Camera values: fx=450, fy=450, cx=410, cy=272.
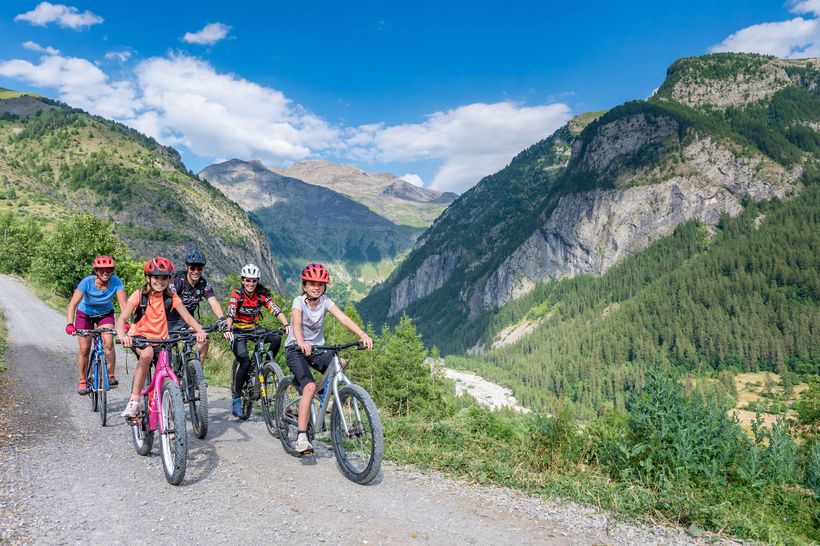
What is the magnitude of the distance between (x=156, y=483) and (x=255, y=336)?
13.0 ft

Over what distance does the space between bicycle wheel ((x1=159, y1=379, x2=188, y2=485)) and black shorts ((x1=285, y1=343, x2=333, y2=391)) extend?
1.81 m

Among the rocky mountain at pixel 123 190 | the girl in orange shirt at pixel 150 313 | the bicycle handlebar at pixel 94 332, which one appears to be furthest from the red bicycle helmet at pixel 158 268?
the rocky mountain at pixel 123 190

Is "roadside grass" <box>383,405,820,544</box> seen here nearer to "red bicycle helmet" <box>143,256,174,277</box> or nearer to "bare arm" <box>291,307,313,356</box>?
"bare arm" <box>291,307,313,356</box>

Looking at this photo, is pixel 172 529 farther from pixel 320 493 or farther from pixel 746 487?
pixel 746 487

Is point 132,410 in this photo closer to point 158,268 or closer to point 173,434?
point 173,434

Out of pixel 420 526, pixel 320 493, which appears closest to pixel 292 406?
pixel 320 493

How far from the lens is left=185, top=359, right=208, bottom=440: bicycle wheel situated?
8891 millimetres

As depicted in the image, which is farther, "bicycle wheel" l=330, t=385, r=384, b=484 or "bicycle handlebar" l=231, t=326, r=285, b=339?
"bicycle handlebar" l=231, t=326, r=285, b=339

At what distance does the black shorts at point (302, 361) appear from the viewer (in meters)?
7.86

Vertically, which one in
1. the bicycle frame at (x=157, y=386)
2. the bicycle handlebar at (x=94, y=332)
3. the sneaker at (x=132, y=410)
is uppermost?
the bicycle handlebar at (x=94, y=332)

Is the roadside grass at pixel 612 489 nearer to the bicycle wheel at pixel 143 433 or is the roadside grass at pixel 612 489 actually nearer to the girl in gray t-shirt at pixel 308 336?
the girl in gray t-shirt at pixel 308 336

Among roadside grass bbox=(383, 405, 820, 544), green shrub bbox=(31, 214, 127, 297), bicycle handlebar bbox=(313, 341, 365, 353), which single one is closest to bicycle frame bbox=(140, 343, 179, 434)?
bicycle handlebar bbox=(313, 341, 365, 353)

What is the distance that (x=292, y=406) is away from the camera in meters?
8.49

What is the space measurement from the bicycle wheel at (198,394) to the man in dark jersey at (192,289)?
0.89 metres
